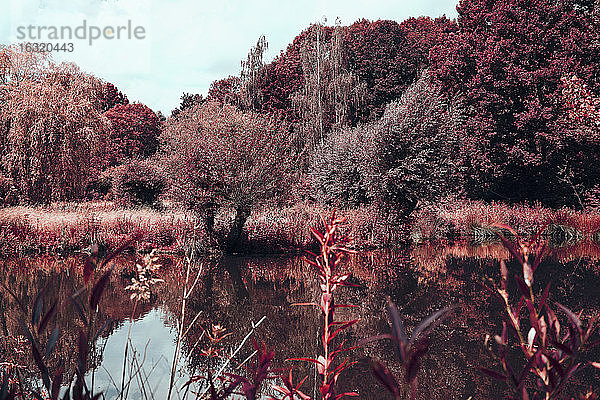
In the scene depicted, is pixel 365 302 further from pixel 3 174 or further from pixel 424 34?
pixel 424 34

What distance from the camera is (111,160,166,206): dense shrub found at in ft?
61.5

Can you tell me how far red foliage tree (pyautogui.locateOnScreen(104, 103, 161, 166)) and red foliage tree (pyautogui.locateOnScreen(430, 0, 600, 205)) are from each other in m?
21.4

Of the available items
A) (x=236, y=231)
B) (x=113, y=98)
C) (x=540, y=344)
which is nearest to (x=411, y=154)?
(x=236, y=231)

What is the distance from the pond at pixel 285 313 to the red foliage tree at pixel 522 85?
878 centimetres

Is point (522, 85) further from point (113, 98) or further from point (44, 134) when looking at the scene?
point (113, 98)

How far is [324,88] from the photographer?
2400 cm

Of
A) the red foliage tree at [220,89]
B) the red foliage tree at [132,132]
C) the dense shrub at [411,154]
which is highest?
the red foliage tree at [220,89]

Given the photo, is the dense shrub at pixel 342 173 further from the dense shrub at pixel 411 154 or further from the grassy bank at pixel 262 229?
the grassy bank at pixel 262 229

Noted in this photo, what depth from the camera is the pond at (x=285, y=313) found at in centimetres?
391

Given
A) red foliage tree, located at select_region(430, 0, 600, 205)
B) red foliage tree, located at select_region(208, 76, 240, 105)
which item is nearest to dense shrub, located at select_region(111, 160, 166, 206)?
red foliage tree, located at select_region(430, 0, 600, 205)

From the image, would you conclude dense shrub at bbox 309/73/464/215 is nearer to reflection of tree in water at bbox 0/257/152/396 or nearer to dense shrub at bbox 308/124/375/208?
dense shrub at bbox 308/124/375/208

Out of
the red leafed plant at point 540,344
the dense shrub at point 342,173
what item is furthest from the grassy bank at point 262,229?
the red leafed plant at point 540,344

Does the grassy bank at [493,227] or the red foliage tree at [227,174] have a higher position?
the red foliage tree at [227,174]

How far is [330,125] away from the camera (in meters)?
24.5
